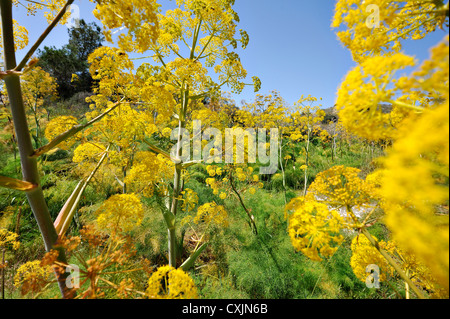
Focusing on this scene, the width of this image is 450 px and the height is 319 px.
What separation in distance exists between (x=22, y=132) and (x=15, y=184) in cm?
28

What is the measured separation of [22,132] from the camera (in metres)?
1.00

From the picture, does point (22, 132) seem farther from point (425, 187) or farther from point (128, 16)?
point (425, 187)

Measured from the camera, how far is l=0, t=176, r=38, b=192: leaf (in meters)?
0.91

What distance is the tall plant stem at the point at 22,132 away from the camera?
35.7 inches

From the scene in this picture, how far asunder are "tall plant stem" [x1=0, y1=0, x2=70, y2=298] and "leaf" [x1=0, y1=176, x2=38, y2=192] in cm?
5

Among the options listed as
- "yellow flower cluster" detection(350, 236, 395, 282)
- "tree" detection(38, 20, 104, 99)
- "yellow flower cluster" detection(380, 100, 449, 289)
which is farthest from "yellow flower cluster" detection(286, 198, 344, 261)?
"tree" detection(38, 20, 104, 99)

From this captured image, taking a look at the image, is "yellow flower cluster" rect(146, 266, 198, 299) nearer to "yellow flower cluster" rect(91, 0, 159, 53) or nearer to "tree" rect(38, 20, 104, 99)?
"yellow flower cluster" rect(91, 0, 159, 53)

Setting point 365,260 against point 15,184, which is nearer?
point 15,184

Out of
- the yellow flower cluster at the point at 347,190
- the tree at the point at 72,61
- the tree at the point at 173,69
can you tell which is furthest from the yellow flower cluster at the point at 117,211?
the tree at the point at 72,61

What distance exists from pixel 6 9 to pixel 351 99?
1.72 m

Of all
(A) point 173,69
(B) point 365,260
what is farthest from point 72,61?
(B) point 365,260

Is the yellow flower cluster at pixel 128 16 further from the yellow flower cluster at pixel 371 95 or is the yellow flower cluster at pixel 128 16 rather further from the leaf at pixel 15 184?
the yellow flower cluster at pixel 371 95

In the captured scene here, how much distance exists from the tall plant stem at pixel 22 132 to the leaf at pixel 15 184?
0.15 feet
